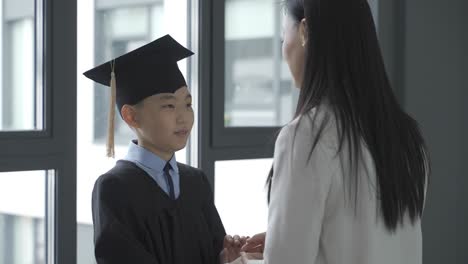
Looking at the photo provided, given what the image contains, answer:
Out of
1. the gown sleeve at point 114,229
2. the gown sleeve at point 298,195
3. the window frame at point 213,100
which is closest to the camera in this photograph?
the gown sleeve at point 298,195

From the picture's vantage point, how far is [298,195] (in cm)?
121

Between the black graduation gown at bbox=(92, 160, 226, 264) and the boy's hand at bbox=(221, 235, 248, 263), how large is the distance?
30 mm

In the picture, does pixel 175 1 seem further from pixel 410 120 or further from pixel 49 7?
pixel 410 120

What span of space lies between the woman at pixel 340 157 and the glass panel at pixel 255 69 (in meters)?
1.45

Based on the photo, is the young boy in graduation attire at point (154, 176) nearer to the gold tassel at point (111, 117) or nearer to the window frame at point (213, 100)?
the gold tassel at point (111, 117)

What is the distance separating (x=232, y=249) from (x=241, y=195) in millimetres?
1049

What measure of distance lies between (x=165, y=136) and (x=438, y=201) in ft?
7.17

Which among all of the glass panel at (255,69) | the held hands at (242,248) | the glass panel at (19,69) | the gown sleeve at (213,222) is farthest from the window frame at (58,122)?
the glass panel at (255,69)

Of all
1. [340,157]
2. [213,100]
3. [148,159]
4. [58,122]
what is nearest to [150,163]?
[148,159]

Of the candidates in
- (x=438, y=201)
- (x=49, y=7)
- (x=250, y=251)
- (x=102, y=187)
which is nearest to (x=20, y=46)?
(x=49, y=7)

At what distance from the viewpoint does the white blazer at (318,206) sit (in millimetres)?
1207

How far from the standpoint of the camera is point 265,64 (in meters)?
2.90

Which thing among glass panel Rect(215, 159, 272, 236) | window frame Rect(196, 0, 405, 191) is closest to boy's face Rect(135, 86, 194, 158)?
window frame Rect(196, 0, 405, 191)

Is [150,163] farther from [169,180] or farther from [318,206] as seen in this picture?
[318,206]
